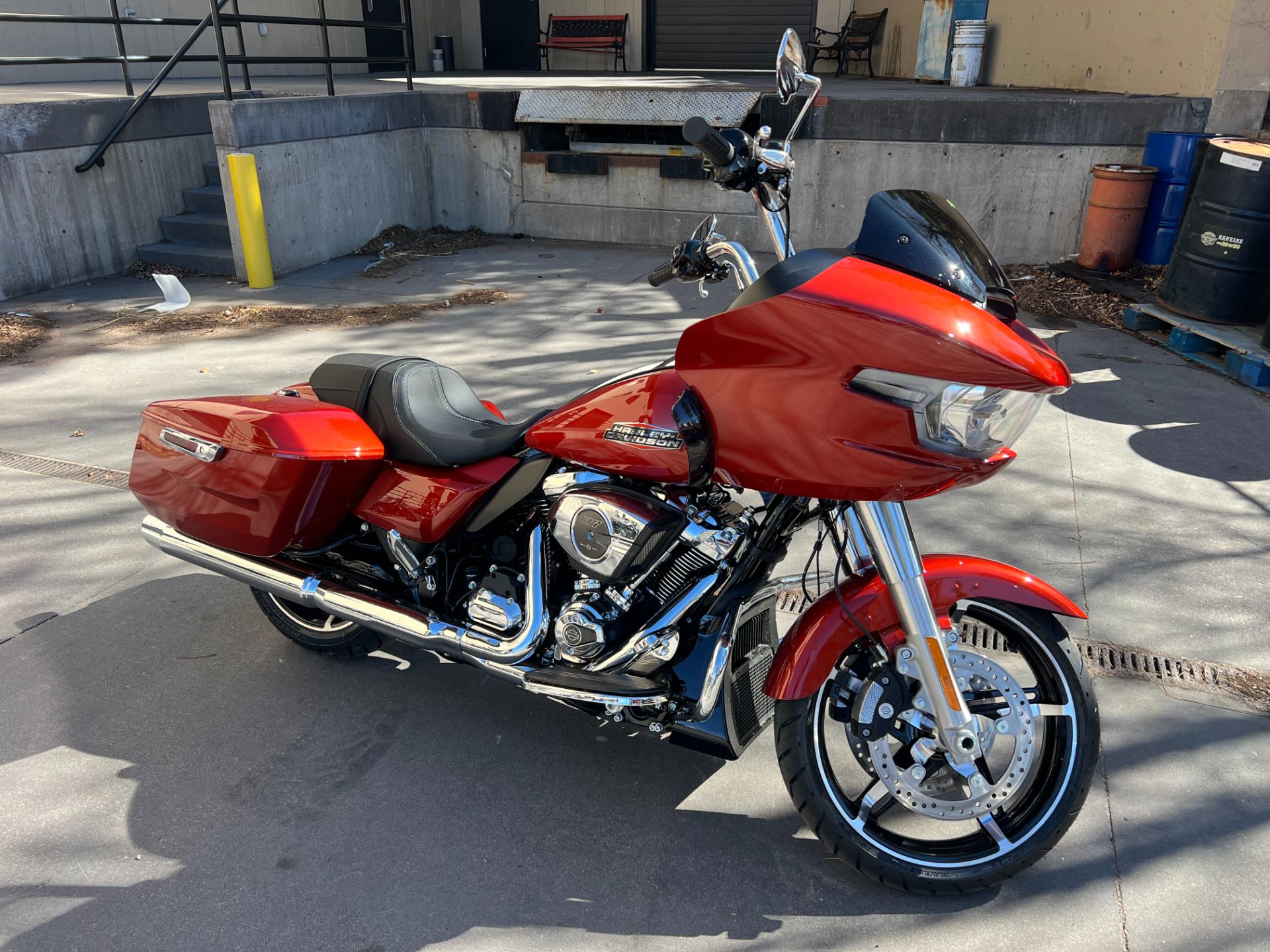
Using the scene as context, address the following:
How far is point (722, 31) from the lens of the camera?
17.4 metres

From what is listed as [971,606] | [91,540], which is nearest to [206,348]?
[91,540]

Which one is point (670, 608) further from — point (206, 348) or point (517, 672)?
point (206, 348)

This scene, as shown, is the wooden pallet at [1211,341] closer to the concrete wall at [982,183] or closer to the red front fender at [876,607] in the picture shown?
the concrete wall at [982,183]

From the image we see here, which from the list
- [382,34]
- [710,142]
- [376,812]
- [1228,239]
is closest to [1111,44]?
[1228,239]

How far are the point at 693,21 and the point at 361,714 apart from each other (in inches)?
684

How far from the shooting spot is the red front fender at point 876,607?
221cm

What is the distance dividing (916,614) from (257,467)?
1.88m

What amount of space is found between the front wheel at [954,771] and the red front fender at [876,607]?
0.07 m

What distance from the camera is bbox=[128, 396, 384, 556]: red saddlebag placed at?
2711mm

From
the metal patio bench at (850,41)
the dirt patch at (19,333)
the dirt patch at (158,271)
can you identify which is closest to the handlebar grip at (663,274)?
the dirt patch at (19,333)

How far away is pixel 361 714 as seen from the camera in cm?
299

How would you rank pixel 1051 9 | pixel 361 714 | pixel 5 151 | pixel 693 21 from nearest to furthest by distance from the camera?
1. pixel 361 714
2. pixel 5 151
3. pixel 1051 9
4. pixel 693 21

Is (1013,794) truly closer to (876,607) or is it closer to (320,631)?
(876,607)

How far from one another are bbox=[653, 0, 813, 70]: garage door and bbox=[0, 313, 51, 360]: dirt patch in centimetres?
1359
